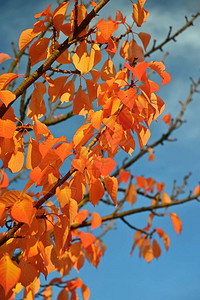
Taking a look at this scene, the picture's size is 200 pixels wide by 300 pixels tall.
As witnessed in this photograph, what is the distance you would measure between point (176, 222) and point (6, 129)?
1778mm

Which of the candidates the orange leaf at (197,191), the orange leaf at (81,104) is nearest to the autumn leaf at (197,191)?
the orange leaf at (197,191)

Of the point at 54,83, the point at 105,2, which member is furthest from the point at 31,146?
the point at 105,2

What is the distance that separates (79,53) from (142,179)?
2.35 meters

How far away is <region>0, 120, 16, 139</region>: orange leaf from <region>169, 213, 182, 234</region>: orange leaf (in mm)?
1598

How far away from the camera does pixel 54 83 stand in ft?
4.00

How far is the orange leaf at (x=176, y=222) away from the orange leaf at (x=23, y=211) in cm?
156

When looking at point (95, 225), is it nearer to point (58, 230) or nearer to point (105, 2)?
point (58, 230)

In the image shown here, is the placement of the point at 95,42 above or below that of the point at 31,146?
above

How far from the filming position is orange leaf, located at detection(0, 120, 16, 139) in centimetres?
104

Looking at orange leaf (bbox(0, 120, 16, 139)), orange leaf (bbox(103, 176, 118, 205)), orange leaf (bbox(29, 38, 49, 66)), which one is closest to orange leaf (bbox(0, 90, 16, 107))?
orange leaf (bbox(0, 120, 16, 139))

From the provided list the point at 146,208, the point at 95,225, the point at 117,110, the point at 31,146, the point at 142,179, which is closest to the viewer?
the point at 117,110

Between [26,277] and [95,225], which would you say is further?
[95,225]

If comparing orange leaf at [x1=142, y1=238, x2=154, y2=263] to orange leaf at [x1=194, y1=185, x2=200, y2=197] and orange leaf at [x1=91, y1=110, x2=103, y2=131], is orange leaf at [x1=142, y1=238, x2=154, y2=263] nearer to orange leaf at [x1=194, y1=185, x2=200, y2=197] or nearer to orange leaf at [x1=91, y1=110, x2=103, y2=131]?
orange leaf at [x1=194, y1=185, x2=200, y2=197]

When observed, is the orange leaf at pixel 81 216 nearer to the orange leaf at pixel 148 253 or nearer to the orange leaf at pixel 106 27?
the orange leaf at pixel 148 253
